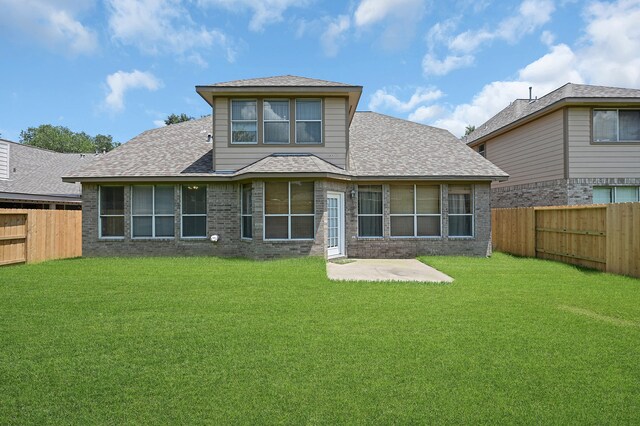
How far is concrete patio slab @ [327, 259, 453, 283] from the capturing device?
9.73 meters

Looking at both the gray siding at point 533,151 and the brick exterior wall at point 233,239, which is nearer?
the brick exterior wall at point 233,239

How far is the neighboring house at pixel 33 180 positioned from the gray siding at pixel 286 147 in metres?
9.53

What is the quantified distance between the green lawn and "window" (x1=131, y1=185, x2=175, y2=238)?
5.57 meters

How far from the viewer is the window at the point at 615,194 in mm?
14992

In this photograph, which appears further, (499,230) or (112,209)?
(499,230)

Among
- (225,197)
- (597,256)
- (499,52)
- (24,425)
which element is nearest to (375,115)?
(499,52)

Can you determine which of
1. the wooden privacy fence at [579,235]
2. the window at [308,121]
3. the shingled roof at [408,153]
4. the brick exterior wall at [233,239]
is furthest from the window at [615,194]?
the window at [308,121]

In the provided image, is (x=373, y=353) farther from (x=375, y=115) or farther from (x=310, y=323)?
(x=375, y=115)

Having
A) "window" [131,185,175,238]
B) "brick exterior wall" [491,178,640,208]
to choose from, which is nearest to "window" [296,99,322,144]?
"window" [131,185,175,238]

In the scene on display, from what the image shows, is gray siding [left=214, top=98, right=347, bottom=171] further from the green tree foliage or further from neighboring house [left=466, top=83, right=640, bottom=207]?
the green tree foliage

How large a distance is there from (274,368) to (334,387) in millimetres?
757

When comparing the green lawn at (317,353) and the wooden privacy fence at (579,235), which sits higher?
the wooden privacy fence at (579,235)

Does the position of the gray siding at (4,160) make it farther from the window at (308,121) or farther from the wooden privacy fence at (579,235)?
the wooden privacy fence at (579,235)

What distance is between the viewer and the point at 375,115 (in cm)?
2027
